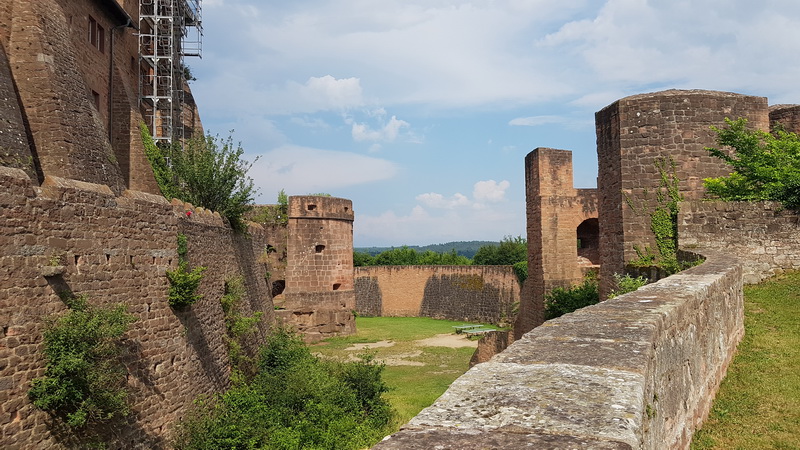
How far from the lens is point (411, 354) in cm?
2411

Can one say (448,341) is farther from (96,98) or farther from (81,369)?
(81,369)

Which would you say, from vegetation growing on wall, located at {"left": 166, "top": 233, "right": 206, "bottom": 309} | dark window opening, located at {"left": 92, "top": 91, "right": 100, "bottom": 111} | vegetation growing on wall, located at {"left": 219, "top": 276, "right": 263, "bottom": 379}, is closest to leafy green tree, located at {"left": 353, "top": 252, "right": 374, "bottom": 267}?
dark window opening, located at {"left": 92, "top": 91, "right": 100, "bottom": 111}

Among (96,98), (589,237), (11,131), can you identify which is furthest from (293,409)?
(589,237)

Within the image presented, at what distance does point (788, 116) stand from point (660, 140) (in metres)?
3.92

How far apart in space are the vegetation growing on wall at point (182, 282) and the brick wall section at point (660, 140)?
829 cm

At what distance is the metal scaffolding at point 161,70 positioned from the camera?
2117 centimetres

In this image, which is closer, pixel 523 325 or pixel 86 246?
pixel 86 246

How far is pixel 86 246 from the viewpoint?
752 centimetres

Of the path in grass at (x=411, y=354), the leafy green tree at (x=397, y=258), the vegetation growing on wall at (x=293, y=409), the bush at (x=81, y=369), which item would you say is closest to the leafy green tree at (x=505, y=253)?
the leafy green tree at (x=397, y=258)

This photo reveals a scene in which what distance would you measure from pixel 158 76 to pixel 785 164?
19479 mm

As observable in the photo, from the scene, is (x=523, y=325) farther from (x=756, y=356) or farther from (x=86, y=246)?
(x=86, y=246)

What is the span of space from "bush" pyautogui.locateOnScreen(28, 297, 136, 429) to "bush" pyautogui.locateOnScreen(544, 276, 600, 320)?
11.8m

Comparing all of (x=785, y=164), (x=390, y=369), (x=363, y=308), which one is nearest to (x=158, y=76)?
(x=390, y=369)

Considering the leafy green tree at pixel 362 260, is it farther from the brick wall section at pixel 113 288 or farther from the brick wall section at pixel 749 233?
the brick wall section at pixel 749 233
